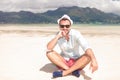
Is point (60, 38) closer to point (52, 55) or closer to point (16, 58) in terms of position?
point (52, 55)

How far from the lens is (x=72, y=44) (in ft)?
19.5

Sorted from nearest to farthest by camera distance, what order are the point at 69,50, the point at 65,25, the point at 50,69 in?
the point at 65,25, the point at 69,50, the point at 50,69

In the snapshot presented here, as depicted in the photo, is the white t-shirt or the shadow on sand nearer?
the white t-shirt

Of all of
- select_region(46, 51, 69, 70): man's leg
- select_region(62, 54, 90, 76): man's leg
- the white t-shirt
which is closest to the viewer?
the white t-shirt

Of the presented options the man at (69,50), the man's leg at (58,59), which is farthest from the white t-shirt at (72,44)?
the man's leg at (58,59)

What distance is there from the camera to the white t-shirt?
575 cm

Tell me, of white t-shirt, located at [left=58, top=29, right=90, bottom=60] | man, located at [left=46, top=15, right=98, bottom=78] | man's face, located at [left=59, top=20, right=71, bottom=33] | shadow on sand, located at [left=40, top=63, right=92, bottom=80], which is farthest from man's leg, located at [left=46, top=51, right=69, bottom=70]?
man's face, located at [left=59, top=20, right=71, bottom=33]

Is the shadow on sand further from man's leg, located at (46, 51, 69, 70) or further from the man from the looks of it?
man's leg, located at (46, 51, 69, 70)

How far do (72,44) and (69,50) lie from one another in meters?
0.18

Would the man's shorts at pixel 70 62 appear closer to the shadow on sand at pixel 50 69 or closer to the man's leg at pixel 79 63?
the man's leg at pixel 79 63

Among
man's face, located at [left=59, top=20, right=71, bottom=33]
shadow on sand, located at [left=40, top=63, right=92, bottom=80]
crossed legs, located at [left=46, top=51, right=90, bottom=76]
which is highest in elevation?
man's face, located at [left=59, top=20, right=71, bottom=33]

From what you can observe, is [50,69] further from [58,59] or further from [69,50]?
[69,50]

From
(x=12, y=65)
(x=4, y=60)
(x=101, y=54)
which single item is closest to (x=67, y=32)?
(x=12, y=65)

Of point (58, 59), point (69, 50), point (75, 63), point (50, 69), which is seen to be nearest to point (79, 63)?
point (75, 63)
